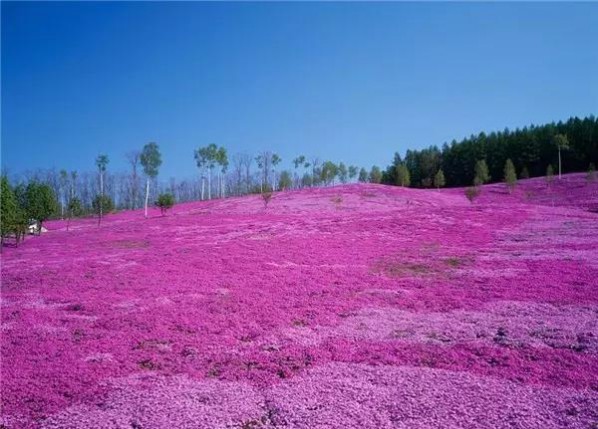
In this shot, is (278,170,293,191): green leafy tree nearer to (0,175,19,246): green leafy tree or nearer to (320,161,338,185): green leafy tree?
(320,161,338,185): green leafy tree

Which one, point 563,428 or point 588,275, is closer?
point 563,428

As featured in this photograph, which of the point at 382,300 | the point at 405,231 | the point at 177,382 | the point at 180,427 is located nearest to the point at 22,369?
the point at 177,382

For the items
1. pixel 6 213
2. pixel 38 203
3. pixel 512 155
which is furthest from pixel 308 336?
pixel 512 155

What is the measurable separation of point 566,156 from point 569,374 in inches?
4202

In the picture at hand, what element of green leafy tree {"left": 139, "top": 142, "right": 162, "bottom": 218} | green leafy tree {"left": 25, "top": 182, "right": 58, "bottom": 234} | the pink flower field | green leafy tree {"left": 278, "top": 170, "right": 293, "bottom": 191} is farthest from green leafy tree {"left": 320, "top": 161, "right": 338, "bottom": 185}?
the pink flower field

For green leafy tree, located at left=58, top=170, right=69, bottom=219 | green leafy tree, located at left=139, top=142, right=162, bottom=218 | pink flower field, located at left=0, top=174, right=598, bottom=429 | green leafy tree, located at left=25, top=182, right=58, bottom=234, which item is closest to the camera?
pink flower field, located at left=0, top=174, right=598, bottom=429

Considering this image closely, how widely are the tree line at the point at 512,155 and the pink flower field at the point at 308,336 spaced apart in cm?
6695

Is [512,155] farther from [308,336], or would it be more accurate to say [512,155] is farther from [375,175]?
[308,336]

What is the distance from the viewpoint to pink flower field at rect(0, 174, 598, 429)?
27.0 feet

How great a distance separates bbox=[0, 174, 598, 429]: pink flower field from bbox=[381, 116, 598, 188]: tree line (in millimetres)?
66947

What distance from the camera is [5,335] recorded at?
1328 cm

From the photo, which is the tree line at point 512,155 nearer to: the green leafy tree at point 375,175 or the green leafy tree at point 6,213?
the green leafy tree at point 375,175

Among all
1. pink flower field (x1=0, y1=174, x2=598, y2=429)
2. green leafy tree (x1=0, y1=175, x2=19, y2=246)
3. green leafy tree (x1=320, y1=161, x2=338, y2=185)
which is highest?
green leafy tree (x1=320, y1=161, x2=338, y2=185)

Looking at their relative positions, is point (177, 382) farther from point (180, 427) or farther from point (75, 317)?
point (75, 317)
